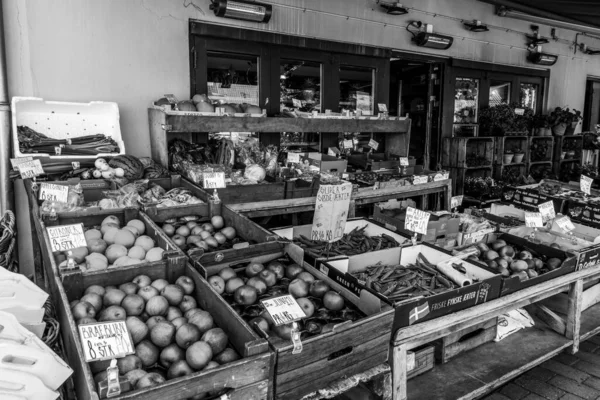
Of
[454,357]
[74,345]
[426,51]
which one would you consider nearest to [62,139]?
[74,345]

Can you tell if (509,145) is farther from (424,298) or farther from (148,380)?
(148,380)

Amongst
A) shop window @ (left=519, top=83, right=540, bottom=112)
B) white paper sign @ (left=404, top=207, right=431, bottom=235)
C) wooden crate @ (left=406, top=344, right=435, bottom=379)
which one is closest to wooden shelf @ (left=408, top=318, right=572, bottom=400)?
wooden crate @ (left=406, top=344, right=435, bottom=379)

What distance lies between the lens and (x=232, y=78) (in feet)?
16.8

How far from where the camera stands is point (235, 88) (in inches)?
201

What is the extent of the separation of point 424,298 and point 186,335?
3.66ft

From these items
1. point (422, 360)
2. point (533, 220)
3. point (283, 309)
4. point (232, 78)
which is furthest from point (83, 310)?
point (232, 78)

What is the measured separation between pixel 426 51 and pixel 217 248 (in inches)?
217

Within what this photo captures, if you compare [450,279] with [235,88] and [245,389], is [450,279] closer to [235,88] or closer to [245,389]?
[245,389]

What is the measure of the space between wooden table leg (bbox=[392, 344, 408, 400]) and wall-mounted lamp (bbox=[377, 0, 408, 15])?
17.0 feet

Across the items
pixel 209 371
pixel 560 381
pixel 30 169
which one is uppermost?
pixel 30 169

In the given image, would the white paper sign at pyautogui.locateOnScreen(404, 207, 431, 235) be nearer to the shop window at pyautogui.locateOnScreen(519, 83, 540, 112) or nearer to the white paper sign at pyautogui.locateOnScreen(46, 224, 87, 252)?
the white paper sign at pyautogui.locateOnScreen(46, 224, 87, 252)

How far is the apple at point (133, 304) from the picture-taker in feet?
5.95

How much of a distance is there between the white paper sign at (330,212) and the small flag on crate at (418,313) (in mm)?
630

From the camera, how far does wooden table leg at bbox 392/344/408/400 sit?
203cm
